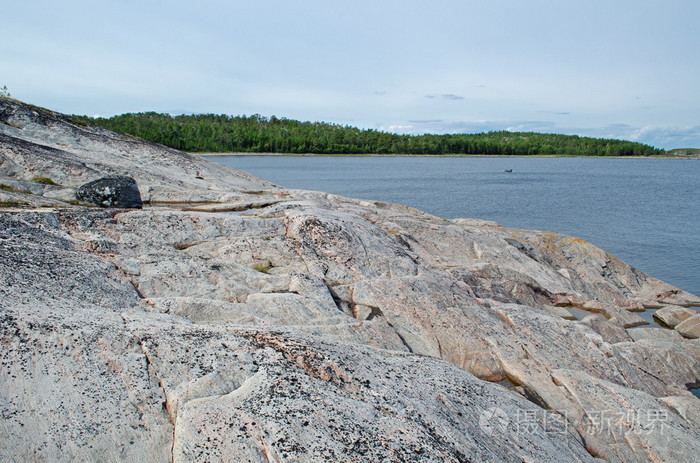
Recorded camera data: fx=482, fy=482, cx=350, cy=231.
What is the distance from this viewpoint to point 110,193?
15.7 meters

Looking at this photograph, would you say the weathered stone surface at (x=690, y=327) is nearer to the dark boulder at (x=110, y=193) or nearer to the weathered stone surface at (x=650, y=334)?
the weathered stone surface at (x=650, y=334)

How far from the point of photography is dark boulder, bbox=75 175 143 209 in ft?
51.1

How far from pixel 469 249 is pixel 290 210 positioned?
707 centimetres

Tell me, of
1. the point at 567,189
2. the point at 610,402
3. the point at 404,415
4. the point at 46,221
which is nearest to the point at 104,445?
the point at 404,415

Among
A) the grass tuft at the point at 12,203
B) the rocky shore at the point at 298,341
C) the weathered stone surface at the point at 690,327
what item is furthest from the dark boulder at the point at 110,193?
the weathered stone surface at the point at 690,327

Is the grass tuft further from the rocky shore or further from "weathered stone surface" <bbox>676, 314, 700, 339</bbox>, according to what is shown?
"weathered stone surface" <bbox>676, 314, 700, 339</bbox>

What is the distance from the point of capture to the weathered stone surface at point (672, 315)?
18.9m

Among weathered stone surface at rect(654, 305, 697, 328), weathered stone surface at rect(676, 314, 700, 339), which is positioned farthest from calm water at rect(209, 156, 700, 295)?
weathered stone surface at rect(676, 314, 700, 339)

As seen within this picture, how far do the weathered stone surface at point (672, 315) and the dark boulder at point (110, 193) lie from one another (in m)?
20.1

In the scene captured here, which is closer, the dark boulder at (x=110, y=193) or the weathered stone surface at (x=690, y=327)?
the dark boulder at (x=110, y=193)

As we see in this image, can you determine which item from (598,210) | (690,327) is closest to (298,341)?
(690,327)

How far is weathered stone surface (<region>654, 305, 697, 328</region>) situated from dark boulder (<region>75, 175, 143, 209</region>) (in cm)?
2011

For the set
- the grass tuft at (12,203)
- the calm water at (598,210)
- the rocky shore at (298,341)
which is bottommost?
the calm water at (598,210)

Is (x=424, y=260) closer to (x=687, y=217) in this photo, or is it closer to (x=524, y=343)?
(x=524, y=343)
